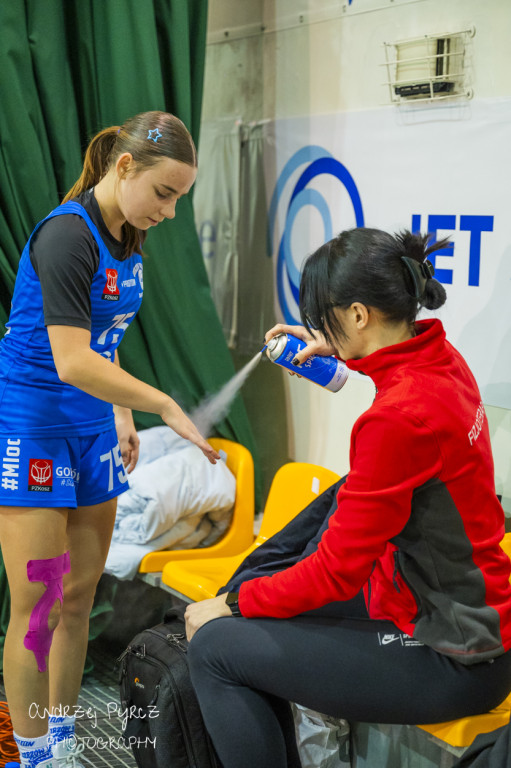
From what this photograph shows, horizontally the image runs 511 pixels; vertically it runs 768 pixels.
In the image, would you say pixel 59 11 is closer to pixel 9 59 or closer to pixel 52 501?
pixel 9 59

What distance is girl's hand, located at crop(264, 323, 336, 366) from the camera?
72.2 inches

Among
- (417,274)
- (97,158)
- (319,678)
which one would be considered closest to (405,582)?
(319,678)

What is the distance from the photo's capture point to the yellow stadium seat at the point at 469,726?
155 cm

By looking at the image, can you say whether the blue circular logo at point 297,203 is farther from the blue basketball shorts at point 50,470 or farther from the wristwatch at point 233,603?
the wristwatch at point 233,603

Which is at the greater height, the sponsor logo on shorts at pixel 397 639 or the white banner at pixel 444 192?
the white banner at pixel 444 192

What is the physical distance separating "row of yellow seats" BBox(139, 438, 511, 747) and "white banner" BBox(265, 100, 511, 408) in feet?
1.95

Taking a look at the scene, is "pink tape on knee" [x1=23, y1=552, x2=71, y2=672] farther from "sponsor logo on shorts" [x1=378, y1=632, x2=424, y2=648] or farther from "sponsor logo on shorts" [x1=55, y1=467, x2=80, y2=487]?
"sponsor logo on shorts" [x1=378, y1=632, x2=424, y2=648]

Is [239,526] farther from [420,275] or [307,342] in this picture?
[420,275]

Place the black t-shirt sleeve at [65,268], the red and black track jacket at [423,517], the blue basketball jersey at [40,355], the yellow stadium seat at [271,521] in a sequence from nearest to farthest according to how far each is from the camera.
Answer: the red and black track jacket at [423,517], the black t-shirt sleeve at [65,268], the blue basketball jersey at [40,355], the yellow stadium seat at [271,521]

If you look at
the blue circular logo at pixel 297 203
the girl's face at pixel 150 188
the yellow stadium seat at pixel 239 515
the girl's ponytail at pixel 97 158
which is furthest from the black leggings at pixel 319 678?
the blue circular logo at pixel 297 203

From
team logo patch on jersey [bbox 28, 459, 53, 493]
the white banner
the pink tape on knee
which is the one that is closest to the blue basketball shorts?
team logo patch on jersey [bbox 28, 459, 53, 493]

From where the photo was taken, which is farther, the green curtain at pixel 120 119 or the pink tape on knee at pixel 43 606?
the green curtain at pixel 120 119

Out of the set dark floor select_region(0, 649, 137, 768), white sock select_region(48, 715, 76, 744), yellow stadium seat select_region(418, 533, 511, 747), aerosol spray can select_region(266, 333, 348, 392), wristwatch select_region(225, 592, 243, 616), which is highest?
aerosol spray can select_region(266, 333, 348, 392)

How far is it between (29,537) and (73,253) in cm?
62
